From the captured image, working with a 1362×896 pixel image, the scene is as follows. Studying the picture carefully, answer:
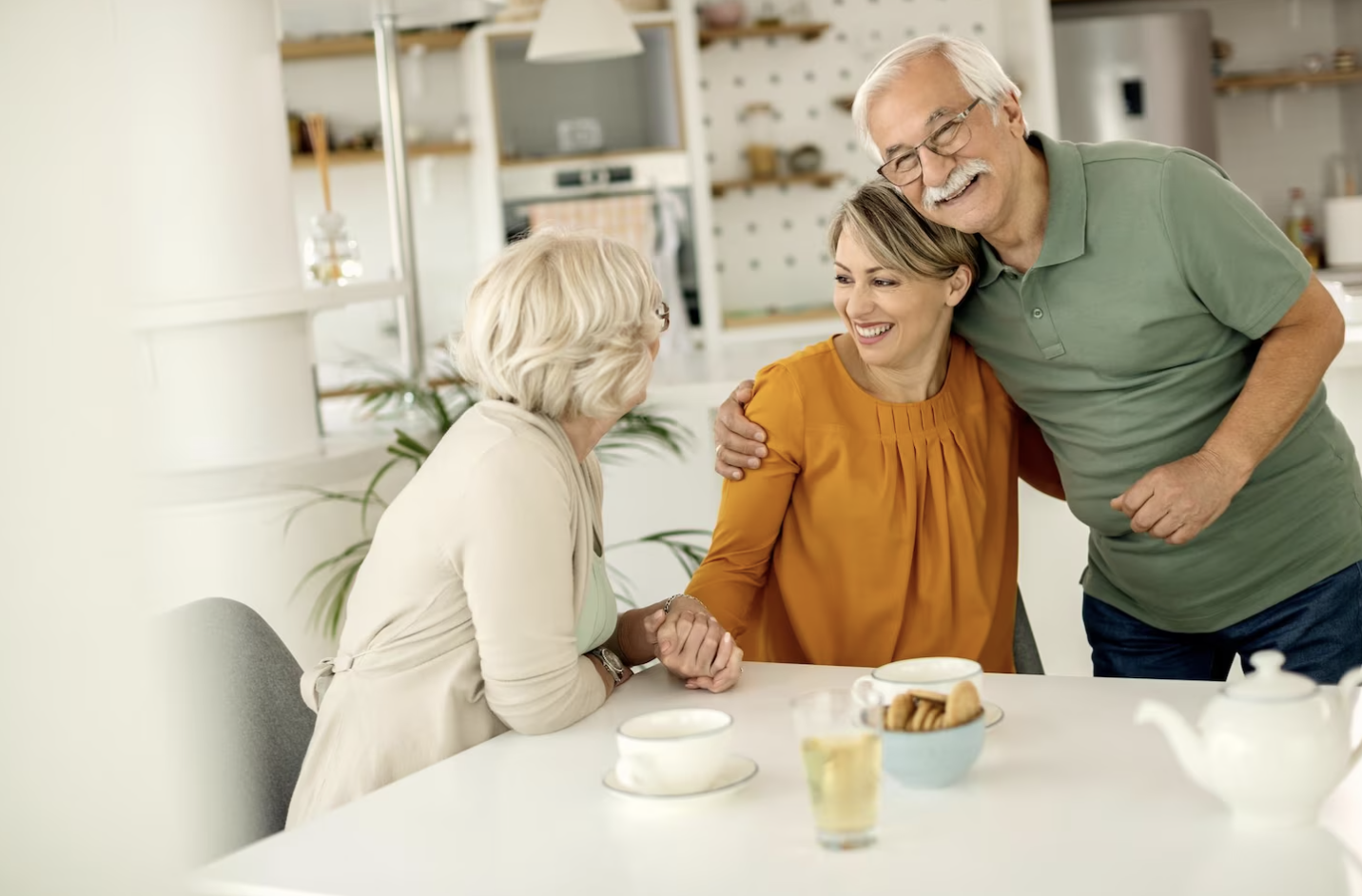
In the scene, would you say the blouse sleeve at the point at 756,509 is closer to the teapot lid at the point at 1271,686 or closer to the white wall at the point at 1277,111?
the teapot lid at the point at 1271,686

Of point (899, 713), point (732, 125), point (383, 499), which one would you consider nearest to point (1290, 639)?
point (899, 713)

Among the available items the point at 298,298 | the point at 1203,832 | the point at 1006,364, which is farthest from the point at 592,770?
the point at 298,298

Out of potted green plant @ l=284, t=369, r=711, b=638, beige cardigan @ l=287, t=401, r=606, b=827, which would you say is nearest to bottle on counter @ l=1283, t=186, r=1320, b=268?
potted green plant @ l=284, t=369, r=711, b=638

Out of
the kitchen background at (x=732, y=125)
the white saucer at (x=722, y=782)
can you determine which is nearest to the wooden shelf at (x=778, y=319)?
the kitchen background at (x=732, y=125)

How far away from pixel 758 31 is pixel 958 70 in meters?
4.80

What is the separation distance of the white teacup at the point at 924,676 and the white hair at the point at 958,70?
2.70 ft

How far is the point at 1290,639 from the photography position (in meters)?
1.96

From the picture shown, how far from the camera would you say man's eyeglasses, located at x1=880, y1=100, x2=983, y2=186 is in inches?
72.8

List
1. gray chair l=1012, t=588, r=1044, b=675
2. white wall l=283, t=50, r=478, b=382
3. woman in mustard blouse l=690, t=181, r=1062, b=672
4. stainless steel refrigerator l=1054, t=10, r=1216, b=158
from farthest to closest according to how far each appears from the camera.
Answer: white wall l=283, t=50, r=478, b=382 → stainless steel refrigerator l=1054, t=10, r=1216, b=158 → gray chair l=1012, t=588, r=1044, b=675 → woman in mustard blouse l=690, t=181, r=1062, b=672

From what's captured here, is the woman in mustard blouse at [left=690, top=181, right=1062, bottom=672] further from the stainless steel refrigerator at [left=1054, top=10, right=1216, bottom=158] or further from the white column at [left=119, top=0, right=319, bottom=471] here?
the stainless steel refrigerator at [left=1054, top=10, right=1216, bottom=158]

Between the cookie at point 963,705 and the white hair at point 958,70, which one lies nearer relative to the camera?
the cookie at point 963,705

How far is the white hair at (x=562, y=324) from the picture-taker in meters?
1.54

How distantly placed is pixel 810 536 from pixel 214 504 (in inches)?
60.8

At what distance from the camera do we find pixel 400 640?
1504mm
